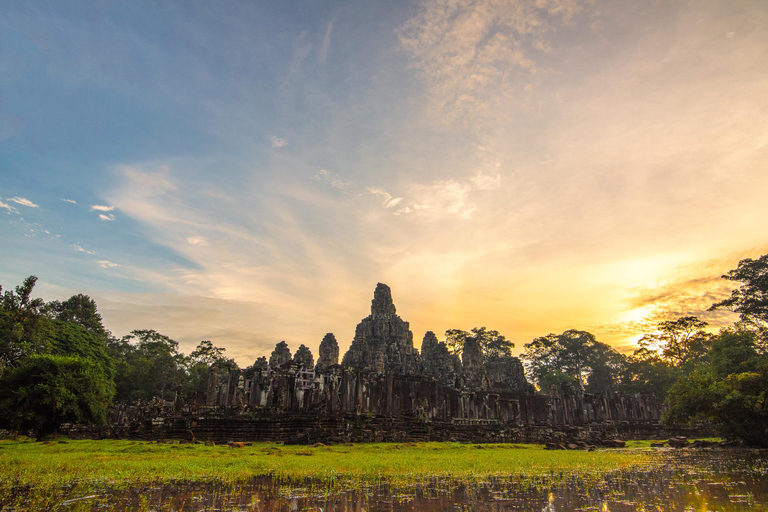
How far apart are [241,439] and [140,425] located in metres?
5.66

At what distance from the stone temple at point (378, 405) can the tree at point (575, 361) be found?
86.7 ft

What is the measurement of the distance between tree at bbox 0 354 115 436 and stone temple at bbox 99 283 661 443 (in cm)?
220

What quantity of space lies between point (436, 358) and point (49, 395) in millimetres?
41958

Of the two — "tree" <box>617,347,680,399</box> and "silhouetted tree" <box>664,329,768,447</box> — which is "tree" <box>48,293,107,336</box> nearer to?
"silhouetted tree" <box>664,329,768,447</box>

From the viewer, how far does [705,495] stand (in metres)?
6.27

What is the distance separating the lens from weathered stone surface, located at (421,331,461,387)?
169 ft

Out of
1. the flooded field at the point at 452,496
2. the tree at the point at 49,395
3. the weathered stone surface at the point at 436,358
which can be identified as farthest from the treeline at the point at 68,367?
the weathered stone surface at the point at 436,358

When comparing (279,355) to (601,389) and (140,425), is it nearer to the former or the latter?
(140,425)

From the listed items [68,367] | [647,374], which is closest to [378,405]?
[68,367]

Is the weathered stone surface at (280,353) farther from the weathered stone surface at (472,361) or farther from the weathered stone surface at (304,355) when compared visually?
the weathered stone surface at (472,361)

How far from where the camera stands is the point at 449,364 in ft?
173

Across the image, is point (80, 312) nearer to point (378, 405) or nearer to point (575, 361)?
point (378, 405)

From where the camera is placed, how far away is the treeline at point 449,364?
1912cm

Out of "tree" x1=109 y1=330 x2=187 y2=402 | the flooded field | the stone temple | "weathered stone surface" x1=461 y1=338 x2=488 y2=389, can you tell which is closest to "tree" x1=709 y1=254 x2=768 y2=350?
the stone temple
